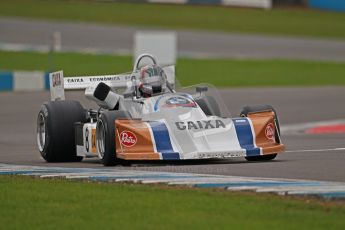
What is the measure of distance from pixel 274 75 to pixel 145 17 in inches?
674

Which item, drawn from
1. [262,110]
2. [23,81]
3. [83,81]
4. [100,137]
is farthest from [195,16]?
[100,137]

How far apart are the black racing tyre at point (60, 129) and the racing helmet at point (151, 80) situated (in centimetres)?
85

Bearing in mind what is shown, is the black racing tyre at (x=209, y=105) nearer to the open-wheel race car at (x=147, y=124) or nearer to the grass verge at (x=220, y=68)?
the open-wheel race car at (x=147, y=124)

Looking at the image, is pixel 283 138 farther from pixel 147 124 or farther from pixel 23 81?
pixel 23 81

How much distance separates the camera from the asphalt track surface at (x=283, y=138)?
12656 millimetres

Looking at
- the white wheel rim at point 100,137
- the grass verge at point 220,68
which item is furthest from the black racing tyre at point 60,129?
the grass verge at point 220,68

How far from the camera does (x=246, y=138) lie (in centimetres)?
1361

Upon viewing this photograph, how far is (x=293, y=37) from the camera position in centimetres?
5006

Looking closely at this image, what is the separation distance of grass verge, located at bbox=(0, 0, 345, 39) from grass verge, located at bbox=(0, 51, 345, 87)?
1078 centimetres

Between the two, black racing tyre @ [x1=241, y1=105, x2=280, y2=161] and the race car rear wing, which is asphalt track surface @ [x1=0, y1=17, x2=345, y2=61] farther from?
black racing tyre @ [x1=241, y1=105, x2=280, y2=161]

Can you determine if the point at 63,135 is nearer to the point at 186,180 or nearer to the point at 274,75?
the point at 186,180

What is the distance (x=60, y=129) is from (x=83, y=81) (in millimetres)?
1039

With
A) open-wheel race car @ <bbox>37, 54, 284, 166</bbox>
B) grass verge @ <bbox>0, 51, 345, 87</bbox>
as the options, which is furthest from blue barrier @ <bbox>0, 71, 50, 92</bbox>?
open-wheel race car @ <bbox>37, 54, 284, 166</bbox>

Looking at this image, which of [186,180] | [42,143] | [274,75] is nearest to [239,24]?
[274,75]
